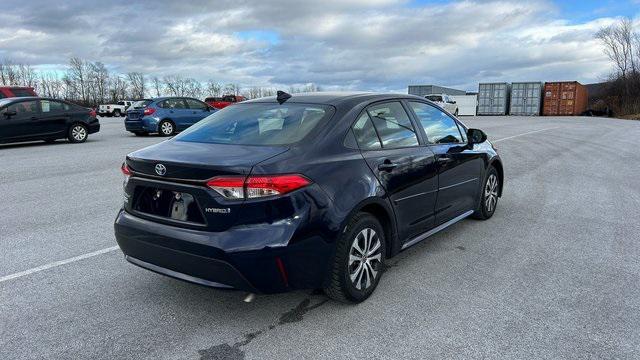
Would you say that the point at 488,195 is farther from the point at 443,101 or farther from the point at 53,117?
the point at 443,101

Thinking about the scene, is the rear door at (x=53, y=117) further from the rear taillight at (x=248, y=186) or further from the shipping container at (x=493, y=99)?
the shipping container at (x=493, y=99)

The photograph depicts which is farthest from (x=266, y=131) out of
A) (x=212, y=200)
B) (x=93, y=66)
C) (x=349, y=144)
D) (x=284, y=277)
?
(x=93, y=66)

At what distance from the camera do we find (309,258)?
3137 millimetres

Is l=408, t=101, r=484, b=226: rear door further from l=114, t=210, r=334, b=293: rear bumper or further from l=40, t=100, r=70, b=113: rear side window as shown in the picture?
l=40, t=100, r=70, b=113: rear side window

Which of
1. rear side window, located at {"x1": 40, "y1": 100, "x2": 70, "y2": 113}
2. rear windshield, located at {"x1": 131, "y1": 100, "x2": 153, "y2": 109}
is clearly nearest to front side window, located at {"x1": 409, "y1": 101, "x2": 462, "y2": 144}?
rear side window, located at {"x1": 40, "y1": 100, "x2": 70, "y2": 113}

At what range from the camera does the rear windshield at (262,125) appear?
3.55 m

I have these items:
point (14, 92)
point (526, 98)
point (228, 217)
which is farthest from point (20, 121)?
point (526, 98)

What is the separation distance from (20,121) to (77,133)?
6.15 ft

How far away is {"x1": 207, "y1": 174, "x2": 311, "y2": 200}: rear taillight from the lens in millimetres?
2979

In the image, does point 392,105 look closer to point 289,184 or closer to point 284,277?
point 289,184

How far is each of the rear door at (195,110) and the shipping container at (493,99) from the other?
130ft

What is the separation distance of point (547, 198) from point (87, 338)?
6.53m

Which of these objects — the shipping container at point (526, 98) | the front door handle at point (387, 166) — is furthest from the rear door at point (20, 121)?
the shipping container at point (526, 98)

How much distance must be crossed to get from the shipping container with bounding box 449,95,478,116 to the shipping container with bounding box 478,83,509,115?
1.65 metres
